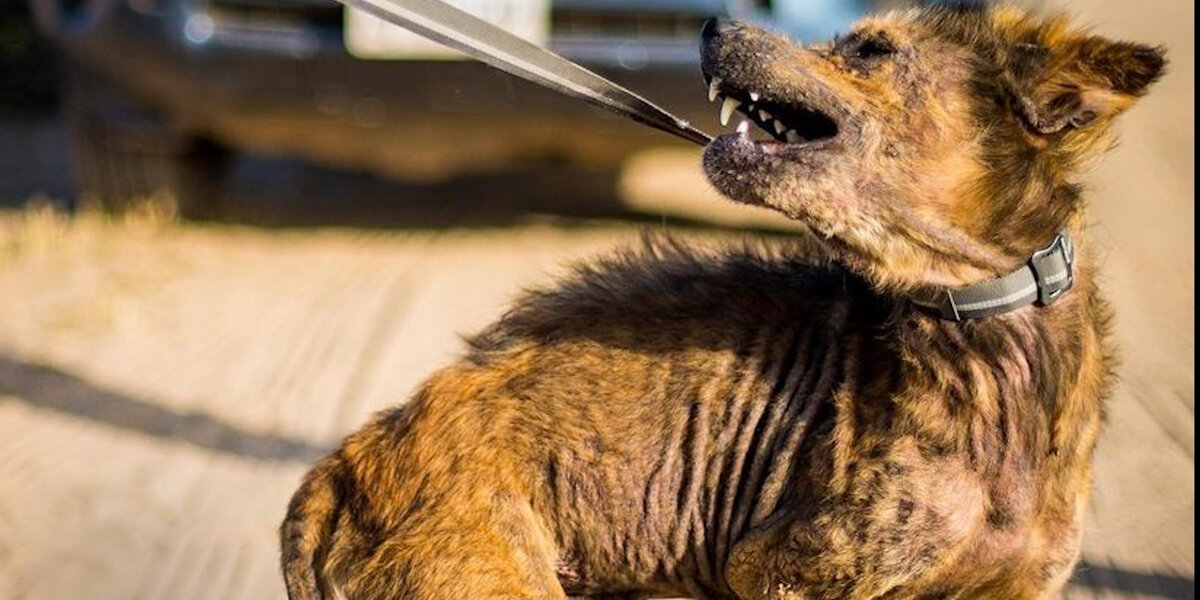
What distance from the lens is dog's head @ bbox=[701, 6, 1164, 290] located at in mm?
3520

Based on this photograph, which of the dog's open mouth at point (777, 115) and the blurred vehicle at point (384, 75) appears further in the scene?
the blurred vehicle at point (384, 75)

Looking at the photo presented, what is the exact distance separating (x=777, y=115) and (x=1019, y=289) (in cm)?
61

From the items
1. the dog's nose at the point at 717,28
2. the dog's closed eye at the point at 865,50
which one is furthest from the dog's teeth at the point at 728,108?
the dog's closed eye at the point at 865,50

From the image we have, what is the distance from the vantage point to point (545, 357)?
3812 mm

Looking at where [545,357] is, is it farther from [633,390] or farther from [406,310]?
[406,310]

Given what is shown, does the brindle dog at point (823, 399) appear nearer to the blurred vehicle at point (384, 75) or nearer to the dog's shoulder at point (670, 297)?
the dog's shoulder at point (670, 297)

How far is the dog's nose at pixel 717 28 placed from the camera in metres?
3.65

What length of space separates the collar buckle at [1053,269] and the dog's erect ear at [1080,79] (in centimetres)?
23

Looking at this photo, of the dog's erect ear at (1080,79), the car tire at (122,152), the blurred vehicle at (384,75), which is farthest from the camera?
the car tire at (122,152)

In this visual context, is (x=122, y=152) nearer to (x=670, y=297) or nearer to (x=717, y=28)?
(x=670, y=297)

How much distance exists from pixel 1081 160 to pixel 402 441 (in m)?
1.49

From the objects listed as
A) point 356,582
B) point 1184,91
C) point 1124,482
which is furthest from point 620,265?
point 1184,91

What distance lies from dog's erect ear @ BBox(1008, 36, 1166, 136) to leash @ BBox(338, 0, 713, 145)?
656 millimetres

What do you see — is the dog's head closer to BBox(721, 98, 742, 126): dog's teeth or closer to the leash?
BBox(721, 98, 742, 126): dog's teeth
